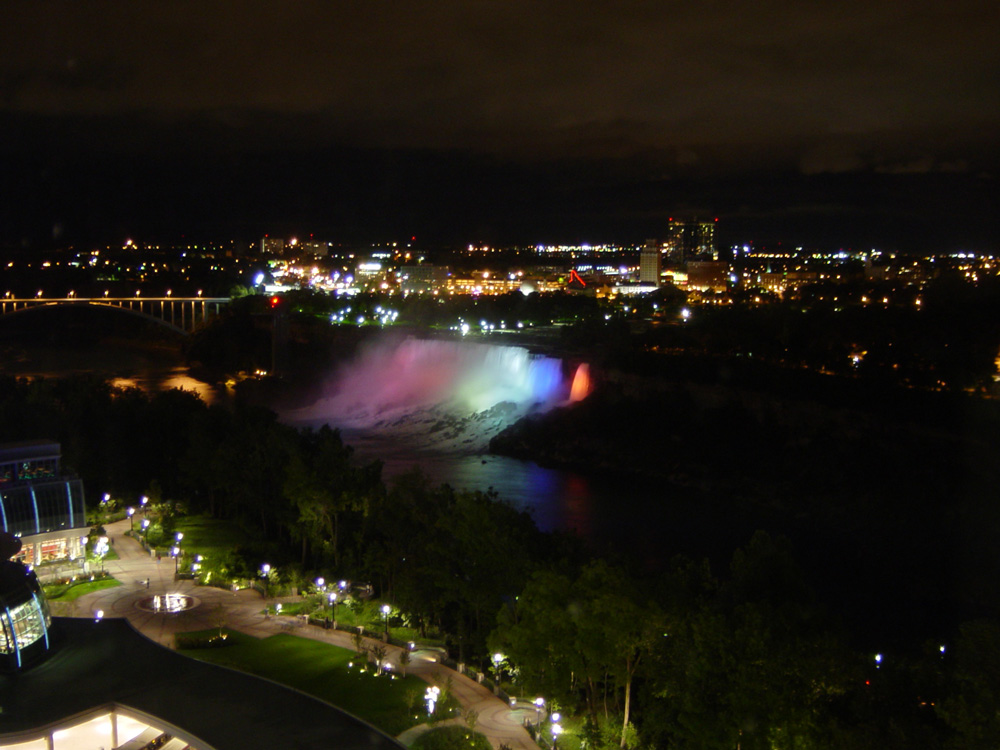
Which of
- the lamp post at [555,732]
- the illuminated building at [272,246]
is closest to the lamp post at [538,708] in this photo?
the lamp post at [555,732]

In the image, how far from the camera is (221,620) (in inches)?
276

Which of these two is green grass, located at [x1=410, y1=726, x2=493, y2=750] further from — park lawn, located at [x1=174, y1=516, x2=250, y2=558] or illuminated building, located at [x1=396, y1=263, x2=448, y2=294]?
illuminated building, located at [x1=396, y1=263, x2=448, y2=294]

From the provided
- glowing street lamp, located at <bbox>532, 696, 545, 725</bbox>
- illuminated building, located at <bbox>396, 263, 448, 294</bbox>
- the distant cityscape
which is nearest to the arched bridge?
the distant cityscape

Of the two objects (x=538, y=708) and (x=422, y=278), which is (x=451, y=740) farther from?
(x=422, y=278)

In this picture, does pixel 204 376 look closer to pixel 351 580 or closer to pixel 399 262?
pixel 351 580

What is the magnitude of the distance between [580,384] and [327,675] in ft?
42.0

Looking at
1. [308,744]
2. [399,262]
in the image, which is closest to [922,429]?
[308,744]

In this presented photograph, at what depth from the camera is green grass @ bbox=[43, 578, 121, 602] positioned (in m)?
7.46

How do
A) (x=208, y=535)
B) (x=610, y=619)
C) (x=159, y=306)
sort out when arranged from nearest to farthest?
(x=610, y=619) < (x=208, y=535) < (x=159, y=306)

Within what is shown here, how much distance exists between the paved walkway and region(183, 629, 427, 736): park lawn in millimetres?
135

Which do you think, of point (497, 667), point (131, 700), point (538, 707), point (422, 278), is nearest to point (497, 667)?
point (497, 667)

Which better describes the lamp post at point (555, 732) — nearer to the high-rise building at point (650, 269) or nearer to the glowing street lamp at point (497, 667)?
the glowing street lamp at point (497, 667)

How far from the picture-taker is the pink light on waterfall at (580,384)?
18156 millimetres

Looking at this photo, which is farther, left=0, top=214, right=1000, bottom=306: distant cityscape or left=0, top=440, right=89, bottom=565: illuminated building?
left=0, top=214, right=1000, bottom=306: distant cityscape
